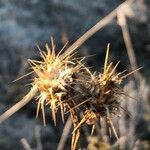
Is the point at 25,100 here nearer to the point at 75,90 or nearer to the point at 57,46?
the point at 75,90

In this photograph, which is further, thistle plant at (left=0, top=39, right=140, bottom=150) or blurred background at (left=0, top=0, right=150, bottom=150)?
blurred background at (left=0, top=0, right=150, bottom=150)

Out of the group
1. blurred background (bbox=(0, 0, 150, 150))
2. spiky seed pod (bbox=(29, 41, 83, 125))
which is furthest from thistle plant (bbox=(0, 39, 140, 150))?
blurred background (bbox=(0, 0, 150, 150))

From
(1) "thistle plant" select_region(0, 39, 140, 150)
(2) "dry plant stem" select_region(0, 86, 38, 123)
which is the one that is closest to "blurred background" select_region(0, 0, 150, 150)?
(2) "dry plant stem" select_region(0, 86, 38, 123)

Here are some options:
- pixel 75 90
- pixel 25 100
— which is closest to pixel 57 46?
pixel 25 100

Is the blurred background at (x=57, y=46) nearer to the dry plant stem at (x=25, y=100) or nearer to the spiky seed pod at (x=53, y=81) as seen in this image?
the dry plant stem at (x=25, y=100)

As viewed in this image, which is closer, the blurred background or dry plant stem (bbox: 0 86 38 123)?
dry plant stem (bbox: 0 86 38 123)

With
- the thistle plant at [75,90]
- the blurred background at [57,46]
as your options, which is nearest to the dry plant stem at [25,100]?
the thistle plant at [75,90]

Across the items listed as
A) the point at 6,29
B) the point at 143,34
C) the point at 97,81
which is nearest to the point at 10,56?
the point at 6,29

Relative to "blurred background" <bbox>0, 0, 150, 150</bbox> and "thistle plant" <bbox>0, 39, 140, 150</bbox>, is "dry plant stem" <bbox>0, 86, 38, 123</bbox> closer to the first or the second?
"thistle plant" <bbox>0, 39, 140, 150</bbox>

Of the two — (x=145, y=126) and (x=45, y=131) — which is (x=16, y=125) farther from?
(x=145, y=126)
